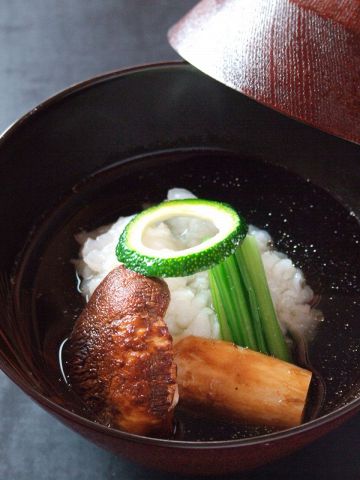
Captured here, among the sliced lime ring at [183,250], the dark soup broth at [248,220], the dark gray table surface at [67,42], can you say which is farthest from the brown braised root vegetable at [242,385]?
the dark gray table surface at [67,42]

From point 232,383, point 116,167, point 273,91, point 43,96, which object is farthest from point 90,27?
point 232,383

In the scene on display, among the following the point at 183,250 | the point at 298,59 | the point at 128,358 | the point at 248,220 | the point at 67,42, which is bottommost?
the point at 128,358

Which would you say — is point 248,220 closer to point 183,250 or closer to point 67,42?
point 183,250

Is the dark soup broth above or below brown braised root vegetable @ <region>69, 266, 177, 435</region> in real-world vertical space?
above

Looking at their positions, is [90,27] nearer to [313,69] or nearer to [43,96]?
[43,96]

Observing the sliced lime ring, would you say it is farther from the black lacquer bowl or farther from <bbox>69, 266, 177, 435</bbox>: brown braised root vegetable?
the black lacquer bowl

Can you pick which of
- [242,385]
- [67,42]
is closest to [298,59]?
[242,385]

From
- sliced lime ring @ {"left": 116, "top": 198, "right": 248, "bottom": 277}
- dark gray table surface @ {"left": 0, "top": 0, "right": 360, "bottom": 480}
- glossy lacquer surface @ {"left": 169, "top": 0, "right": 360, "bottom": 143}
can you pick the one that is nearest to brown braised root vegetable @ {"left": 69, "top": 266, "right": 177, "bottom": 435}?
sliced lime ring @ {"left": 116, "top": 198, "right": 248, "bottom": 277}
